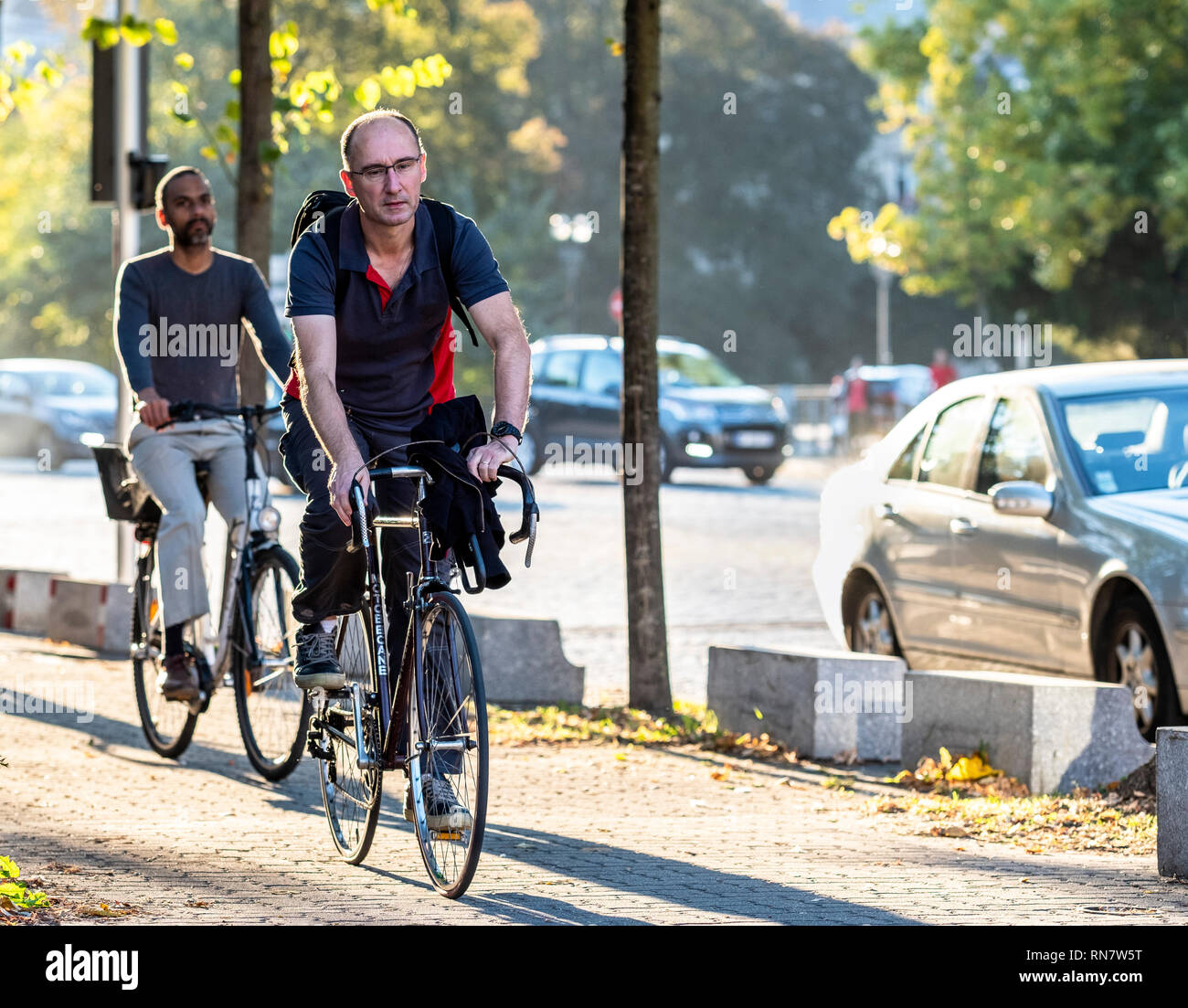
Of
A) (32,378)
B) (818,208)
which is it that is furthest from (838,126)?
(32,378)

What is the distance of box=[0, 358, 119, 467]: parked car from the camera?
34.8 m

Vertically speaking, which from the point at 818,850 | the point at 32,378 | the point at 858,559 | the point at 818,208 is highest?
the point at 818,208

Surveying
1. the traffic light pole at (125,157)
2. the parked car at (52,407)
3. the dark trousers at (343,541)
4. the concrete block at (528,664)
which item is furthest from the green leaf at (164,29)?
the parked car at (52,407)

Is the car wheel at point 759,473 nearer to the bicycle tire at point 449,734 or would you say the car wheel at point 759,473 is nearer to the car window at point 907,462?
the car window at point 907,462

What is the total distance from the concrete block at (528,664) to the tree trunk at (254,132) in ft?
7.69

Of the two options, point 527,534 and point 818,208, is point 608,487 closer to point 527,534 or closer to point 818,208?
point 527,534

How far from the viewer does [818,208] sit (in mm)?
67625

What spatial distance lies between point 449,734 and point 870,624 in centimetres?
537

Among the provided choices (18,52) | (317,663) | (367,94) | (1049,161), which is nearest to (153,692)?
(317,663)

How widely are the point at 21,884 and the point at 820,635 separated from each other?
8.76m

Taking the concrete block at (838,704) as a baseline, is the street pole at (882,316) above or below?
above

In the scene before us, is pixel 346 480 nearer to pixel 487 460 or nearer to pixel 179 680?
pixel 487 460

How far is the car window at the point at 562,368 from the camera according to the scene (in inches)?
1158

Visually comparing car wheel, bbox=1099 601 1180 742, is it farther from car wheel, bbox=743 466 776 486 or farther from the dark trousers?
car wheel, bbox=743 466 776 486
